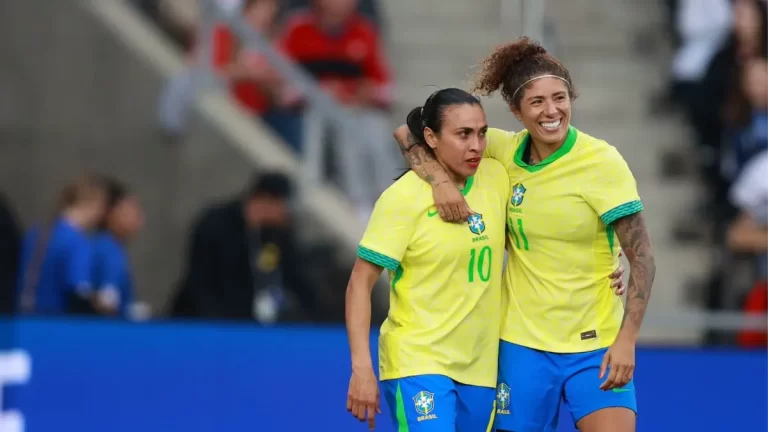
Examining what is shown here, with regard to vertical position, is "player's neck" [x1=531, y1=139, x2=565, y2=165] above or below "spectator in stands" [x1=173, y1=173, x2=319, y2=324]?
above

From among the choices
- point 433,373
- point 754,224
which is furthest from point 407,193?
point 754,224

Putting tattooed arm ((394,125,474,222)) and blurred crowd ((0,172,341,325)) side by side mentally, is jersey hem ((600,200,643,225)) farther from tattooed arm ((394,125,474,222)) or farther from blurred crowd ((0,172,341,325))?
blurred crowd ((0,172,341,325))

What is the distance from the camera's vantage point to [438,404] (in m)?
4.85

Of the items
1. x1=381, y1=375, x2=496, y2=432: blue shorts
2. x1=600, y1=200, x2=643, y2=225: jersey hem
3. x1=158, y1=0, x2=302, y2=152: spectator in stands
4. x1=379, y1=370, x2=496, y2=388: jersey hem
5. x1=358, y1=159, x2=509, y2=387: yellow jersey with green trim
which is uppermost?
x1=158, y1=0, x2=302, y2=152: spectator in stands

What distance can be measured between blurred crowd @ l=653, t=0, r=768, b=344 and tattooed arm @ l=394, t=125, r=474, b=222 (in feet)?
12.3

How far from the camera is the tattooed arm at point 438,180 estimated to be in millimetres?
4906

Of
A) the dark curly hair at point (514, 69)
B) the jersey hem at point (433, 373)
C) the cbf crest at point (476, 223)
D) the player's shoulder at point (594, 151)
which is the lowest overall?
the jersey hem at point (433, 373)

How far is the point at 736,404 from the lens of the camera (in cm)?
715

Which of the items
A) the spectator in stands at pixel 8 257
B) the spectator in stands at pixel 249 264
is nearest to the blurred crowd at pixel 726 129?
the spectator in stands at pixel 249 264

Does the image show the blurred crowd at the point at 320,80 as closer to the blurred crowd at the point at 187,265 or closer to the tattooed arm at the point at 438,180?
the blurred crowd at the point at 187,265

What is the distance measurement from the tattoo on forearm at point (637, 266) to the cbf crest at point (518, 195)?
14.5 inches

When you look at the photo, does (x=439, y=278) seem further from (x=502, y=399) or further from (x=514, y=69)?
(x=514, y=69)

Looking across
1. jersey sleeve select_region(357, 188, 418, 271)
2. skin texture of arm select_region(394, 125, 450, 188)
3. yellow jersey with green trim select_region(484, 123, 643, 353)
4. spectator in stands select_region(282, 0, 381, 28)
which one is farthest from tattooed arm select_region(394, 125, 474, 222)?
spectator in stands select_region(282, 0, 381, 28)

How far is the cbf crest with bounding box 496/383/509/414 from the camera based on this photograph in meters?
5.03
